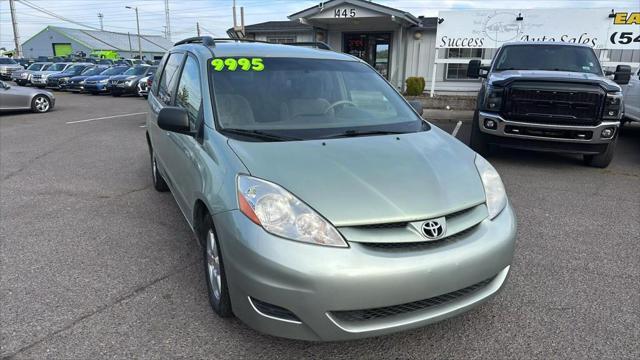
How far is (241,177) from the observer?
2.37m

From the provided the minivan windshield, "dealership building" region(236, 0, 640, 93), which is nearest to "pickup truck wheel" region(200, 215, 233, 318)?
the minivan windshield

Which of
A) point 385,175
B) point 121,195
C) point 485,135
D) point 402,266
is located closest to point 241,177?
point 385,175

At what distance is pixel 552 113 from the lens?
6.23m

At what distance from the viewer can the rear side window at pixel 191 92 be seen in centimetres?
Result: 316

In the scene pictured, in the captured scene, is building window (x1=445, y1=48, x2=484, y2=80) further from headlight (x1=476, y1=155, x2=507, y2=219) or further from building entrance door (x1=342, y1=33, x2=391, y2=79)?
headlight (x1=476, y1=155, x2=507, y2=219)

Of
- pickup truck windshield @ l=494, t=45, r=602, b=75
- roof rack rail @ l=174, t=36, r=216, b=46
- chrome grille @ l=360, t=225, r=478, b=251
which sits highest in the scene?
roof rack rail @ l=174, t=36, r=216, b=46

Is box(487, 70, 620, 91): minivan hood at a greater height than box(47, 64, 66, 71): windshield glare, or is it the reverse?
box(487, 70, 620, 91): minivan hood

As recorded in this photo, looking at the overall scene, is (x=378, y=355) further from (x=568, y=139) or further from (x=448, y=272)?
(x=568, y=139)

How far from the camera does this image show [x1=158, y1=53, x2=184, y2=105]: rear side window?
13.3ft

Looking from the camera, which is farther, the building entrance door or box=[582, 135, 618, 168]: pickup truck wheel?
the building entrance door

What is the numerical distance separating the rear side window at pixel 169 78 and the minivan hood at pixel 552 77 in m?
4.60

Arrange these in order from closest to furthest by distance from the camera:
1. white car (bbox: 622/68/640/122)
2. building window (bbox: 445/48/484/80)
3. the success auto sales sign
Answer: white car (bbox: 622/68/640/122), the success auto sales sign, building window (bbox: 445/48/484/80)

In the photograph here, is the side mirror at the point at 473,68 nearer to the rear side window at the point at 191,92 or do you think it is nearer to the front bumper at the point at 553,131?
the front bumper at the point at 553,131

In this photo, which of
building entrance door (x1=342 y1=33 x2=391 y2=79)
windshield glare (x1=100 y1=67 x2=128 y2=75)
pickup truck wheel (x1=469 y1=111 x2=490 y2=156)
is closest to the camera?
pickup truck wheel (x1=469 y1=111 x2=490 y2=156)
